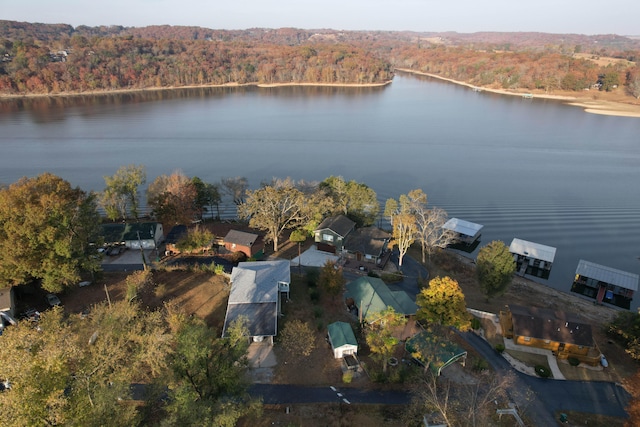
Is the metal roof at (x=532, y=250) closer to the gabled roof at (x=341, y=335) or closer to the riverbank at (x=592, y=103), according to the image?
the gabled roof at (x=341, y=335)

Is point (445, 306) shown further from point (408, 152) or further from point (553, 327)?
point (408, 152)

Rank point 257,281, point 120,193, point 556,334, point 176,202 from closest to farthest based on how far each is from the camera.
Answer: point 556,334
point 257,281
point 176,202
point 120,193

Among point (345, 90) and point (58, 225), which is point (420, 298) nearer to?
point (58, 225)

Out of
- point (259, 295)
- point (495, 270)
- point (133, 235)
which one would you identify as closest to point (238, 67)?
point (133, 235)

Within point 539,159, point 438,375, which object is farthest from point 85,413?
point 539,159

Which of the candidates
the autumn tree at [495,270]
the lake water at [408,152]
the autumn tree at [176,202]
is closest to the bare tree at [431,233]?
the autumn tree at [495,270]

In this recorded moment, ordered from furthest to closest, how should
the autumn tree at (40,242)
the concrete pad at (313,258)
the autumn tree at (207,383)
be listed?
the concrete pad at (313,258) → the autumn tree at (40,242) → the autumn tree at (207,383)
